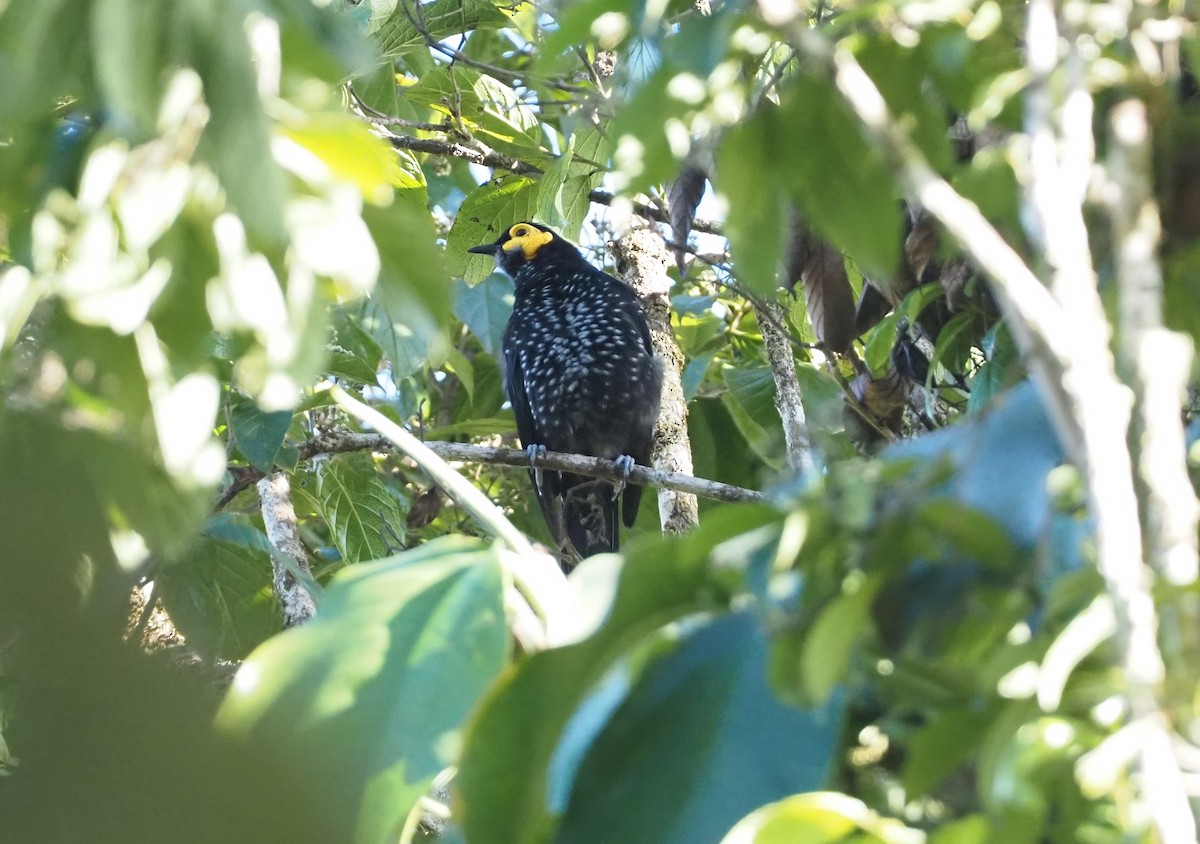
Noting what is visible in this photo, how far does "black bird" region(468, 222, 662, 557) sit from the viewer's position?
4.24 m

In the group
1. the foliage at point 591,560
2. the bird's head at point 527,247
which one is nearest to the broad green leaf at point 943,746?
the foliage at point 591,560

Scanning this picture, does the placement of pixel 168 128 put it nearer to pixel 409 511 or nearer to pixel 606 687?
pixel 606 687

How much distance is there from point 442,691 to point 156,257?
324mm

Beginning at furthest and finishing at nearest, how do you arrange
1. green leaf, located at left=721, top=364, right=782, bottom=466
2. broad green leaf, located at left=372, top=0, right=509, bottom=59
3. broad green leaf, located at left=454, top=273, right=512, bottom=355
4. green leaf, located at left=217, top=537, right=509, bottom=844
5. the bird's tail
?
the bird's tail
broad green leaf, located at left=454, top=273, right=512, bottom=355
green leaf, located at left=721, top=364, right=782, bottom=466
broad green leaf, located at left=372, top=0, right=509, bottom=59
green leaf, located at left=217, top=537, right=509, bottom=844

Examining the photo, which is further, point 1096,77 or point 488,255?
point 488,255

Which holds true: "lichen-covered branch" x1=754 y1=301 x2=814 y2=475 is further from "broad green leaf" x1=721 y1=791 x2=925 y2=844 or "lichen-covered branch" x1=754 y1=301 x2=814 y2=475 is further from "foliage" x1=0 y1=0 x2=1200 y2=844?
"broad green leaf" x1=721 y1=791 x2=925 y2=844

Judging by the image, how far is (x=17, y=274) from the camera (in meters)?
0.56

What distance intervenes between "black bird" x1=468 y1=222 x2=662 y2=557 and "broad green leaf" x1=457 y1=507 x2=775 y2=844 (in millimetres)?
3422

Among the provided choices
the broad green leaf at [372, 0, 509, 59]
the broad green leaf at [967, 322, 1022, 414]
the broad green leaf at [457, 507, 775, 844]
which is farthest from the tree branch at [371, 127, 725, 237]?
the broad green leaf at [457, 507, 775, 844]

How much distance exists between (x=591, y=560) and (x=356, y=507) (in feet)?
6.80

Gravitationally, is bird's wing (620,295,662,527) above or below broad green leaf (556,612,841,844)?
below

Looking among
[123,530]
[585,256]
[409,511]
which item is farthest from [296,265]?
[585,256]

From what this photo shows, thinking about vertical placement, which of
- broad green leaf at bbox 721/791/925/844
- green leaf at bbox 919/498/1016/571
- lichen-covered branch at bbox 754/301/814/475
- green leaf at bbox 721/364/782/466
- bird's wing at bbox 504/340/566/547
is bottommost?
bird's wing at bbox 504/340/566/547

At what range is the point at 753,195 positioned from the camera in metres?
0.74
